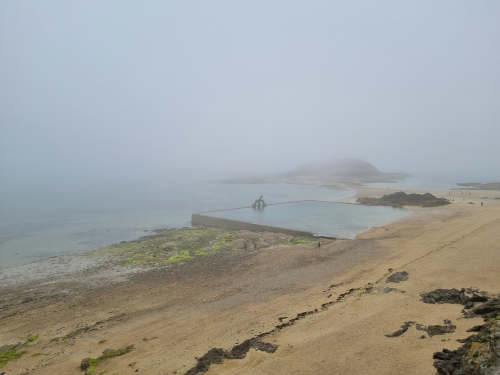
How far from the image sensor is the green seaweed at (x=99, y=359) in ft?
23.4

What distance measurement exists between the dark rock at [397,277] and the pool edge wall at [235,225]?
1180 cm

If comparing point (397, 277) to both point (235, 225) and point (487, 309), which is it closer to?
point (487, 309)

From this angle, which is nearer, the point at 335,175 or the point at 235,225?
the point at 235,225

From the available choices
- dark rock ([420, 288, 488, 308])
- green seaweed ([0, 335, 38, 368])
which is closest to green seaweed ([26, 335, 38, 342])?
green seaweed ([0, 335, 38, 368])

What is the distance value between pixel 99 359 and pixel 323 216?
26.3 m

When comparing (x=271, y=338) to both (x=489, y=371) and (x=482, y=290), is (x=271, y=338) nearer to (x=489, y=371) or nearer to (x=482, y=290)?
(x=489, y=371)

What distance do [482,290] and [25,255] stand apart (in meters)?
28.1

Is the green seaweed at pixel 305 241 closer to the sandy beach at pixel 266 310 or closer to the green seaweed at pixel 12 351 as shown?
the sandy beach at pixel 266 310

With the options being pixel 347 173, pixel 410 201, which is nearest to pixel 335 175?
pixel 347 173

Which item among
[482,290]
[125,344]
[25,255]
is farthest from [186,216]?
[482,290]

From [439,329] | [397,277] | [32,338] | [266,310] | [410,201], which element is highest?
[439,329]

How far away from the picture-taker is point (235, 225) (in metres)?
28.8

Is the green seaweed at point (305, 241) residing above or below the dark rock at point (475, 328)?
below

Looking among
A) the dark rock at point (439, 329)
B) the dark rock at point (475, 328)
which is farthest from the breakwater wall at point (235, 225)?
the dark rock at point (475, 328)
